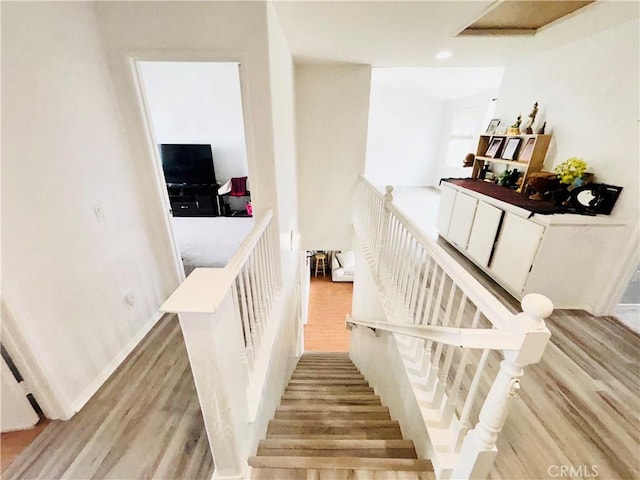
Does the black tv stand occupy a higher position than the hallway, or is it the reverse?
the black tv stand

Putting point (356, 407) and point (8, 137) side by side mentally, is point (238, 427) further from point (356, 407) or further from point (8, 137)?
point (8, 137)

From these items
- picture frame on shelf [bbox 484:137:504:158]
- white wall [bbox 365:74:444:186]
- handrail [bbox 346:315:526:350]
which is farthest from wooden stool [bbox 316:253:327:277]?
handrail [bbox 346:315:526:350]

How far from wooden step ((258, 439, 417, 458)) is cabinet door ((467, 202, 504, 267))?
2224 mm

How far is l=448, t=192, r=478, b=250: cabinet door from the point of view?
3.16 m

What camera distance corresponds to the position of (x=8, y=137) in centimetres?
123

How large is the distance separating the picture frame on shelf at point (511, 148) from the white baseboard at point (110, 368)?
402 cm

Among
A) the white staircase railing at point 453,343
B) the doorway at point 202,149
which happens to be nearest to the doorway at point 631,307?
the white staircase railing at point 453,343

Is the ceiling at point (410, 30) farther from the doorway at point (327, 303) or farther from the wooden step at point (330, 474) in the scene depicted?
the doorway at point (327, 303)

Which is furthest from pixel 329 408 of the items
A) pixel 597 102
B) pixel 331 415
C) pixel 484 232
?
pixel 597 102

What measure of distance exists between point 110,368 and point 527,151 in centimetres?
447

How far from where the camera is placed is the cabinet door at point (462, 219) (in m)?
3.16

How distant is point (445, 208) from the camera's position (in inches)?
148

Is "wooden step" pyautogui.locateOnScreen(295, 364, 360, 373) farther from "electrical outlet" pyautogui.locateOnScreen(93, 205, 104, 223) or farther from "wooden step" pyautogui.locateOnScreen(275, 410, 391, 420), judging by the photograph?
"electrical outlet" pyautogui.locateOnScreen(93, 205, 104, 223)

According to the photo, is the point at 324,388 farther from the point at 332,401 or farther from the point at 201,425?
the point at 201,425
